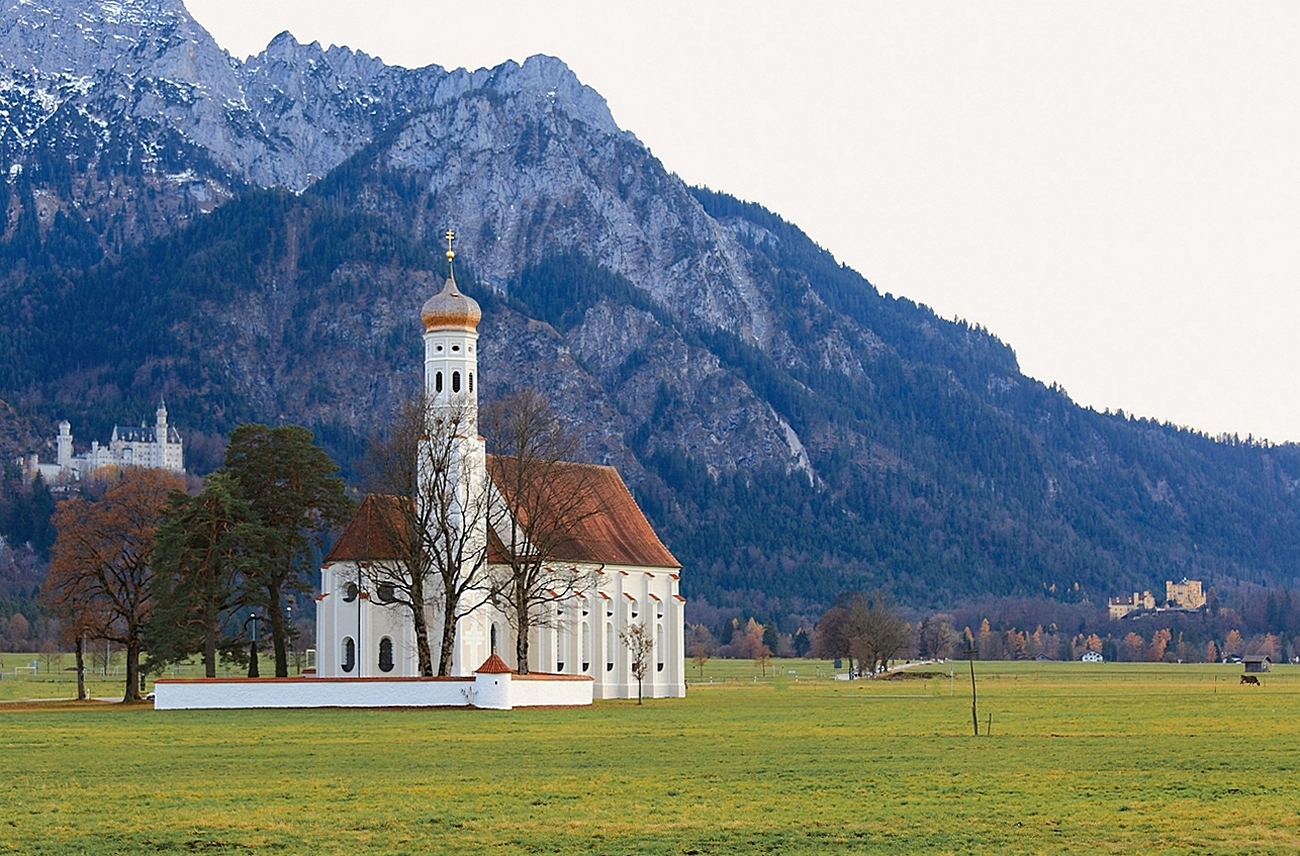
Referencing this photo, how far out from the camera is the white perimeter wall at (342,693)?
7519 centimetres

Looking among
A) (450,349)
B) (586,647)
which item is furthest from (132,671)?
(586,647)

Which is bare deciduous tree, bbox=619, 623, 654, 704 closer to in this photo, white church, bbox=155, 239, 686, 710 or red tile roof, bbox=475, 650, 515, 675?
white church, bbox=155, 239, 686, 710

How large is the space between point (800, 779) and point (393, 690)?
39.6 m

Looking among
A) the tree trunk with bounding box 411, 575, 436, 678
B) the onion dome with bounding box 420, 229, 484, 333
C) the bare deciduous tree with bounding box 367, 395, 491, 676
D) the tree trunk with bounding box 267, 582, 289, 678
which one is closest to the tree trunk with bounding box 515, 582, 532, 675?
the bare deciduous tree with bounding box 367, 395, 491, 676

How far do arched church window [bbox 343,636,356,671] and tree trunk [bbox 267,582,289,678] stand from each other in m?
2.78

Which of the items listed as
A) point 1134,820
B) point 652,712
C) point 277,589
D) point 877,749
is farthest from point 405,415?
point 1134,820

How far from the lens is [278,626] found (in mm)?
88562

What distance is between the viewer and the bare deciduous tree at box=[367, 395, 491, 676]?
3285 inches

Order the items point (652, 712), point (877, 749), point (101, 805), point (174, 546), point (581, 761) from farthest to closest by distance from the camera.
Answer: point (174, 546) < point (652, 712) < point (877, 749) < point (581, 761) < point (101, 805)

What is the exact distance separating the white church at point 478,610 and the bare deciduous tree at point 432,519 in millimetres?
459

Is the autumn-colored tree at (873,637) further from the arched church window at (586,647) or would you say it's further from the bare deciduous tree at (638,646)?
the arched church window at (586,647)

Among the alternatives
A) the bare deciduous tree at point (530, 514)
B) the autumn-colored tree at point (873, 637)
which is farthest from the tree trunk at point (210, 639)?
the autumn-colored tree at point (873, 637)

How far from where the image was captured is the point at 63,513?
300 feet

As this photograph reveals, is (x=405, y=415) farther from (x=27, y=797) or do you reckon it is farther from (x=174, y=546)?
(x=27, y=797)
